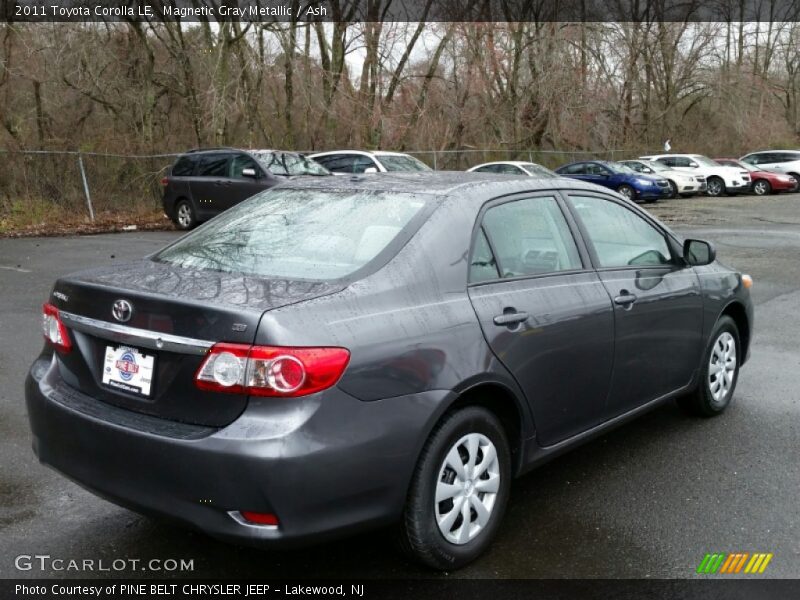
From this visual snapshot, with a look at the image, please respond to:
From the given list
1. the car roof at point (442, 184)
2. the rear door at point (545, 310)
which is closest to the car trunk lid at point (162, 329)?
the rear door at point (545, 310)

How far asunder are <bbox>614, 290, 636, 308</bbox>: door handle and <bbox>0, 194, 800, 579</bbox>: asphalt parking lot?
36.9 inches

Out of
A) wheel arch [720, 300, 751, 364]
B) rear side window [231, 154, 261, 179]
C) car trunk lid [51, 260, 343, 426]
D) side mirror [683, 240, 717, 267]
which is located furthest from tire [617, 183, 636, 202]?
car trunk lid [51, 260, 343, 426]

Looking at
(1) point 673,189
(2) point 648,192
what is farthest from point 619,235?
(1) point 673,189

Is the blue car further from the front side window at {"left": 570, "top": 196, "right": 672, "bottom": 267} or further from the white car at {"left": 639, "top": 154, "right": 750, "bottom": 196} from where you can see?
the front side window at {"left": 570, "top": 196, "right": 672, "bottom": 267}

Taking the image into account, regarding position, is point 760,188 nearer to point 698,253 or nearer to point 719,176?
point 719,176

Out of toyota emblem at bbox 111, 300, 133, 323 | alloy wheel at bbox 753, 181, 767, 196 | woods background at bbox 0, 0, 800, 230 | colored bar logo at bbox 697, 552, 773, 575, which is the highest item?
woods background at bbox 0, 0, 800, 230

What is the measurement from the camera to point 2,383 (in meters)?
6.05

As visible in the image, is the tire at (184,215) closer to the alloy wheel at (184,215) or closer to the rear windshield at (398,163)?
the alloy wheel at (184,215)

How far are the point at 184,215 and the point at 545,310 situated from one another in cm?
1543

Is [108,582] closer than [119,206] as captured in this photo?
Yes

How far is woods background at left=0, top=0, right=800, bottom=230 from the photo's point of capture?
69.8ft

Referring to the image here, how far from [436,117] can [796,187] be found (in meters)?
14.3

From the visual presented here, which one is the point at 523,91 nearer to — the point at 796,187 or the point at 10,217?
the point at 796,187

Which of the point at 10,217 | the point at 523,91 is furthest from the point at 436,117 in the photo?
the point at 10,217
